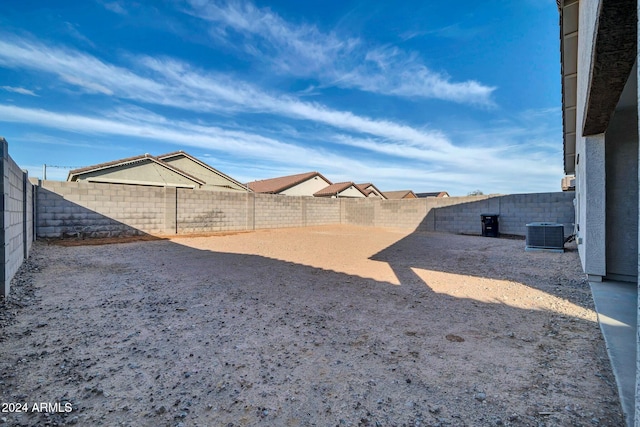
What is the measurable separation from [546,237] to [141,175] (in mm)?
20919

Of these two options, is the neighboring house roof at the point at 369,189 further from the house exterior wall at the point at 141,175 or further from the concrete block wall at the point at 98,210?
the concrete block wall at the point at 98,210

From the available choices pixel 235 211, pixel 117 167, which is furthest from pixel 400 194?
pixel 117 167

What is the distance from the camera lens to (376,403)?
61.2 inches

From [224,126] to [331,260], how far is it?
1453 centimetres

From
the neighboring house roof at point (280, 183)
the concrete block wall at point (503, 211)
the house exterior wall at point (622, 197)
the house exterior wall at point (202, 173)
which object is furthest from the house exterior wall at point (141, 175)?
the house exterior wall at point (622, 197)

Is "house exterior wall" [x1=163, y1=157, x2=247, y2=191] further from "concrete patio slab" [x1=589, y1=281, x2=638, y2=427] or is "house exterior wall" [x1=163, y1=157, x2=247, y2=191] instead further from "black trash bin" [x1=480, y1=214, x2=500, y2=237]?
"concrete patio slab" [x1=589, y1=281, x2=638, y2=427]

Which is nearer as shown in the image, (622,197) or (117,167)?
(622,197)

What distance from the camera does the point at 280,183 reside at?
2791 cm

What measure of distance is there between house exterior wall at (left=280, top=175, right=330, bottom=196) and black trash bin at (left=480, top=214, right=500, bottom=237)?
1772 centimetres

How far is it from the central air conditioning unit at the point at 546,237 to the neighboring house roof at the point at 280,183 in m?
20.3

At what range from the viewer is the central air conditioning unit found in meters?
7.18

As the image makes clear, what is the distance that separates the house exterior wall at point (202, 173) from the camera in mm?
20922

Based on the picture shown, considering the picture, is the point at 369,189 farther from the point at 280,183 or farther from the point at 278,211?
the point at 278,211

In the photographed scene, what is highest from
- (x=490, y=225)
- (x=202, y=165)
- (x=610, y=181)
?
(x=202, y=165)
